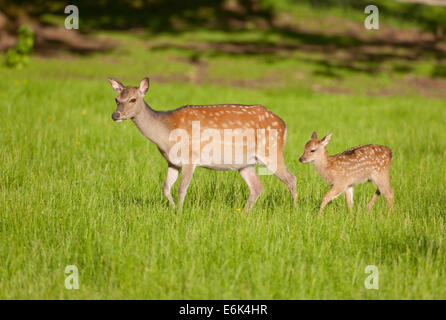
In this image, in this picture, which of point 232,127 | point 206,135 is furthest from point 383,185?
point 206,135

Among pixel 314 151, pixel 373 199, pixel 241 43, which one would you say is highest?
pixel 241 43

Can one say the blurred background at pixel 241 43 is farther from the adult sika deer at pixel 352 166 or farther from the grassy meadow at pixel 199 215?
the adult sika deer at pixel 352 166

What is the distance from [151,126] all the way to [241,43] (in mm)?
14589

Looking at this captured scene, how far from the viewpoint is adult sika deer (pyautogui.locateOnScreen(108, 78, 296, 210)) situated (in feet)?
20.6


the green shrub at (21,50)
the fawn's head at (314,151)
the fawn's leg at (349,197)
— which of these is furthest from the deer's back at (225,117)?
the green shrub at (21,50)

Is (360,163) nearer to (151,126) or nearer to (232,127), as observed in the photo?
(232,127)

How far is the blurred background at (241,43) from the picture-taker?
15.9m

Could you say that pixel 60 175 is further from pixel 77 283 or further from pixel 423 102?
pixel 423 102

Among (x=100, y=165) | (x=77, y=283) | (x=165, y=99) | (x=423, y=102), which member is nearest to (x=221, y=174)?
(x=100, y=165)

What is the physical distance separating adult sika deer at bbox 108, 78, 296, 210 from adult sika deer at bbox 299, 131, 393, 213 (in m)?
0.40

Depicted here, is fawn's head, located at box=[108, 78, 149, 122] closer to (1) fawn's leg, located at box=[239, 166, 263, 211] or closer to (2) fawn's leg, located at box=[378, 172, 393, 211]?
(1) fawn's leg, located at box=[239, 166, 263, 211]

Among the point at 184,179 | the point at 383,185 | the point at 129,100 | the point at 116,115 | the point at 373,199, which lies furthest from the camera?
the point at 373,199

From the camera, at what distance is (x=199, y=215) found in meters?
6.02
